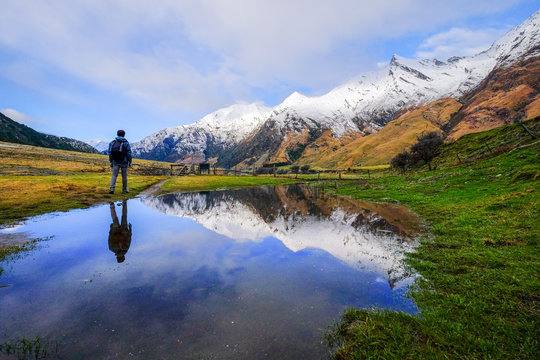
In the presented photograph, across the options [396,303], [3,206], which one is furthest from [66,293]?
[3,206]

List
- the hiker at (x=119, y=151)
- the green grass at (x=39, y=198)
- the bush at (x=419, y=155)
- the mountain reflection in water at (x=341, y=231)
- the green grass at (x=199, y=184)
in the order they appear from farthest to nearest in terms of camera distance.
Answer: the bush at (x=419, y=155), the green grass at (x=199, y=184), the hiker at (x=119, y=151), the green grass at (x=39, y=198), the mountain reflection in water at (x=341, y=231)

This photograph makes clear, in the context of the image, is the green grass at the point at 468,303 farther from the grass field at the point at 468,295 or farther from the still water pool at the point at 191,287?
the still water pool at the point at 191,287

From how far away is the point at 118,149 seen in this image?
20641 mm

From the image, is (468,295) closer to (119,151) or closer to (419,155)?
(119,151)

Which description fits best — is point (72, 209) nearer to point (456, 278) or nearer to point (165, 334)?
point (165, 334)

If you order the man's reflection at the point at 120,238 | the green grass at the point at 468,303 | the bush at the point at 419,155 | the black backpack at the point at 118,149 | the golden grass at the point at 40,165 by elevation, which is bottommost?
the man's reflection at the point at 120,238

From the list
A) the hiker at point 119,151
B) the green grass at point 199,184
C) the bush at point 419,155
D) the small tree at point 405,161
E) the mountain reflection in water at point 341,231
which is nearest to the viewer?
the mountain reflection in water at point 341,231

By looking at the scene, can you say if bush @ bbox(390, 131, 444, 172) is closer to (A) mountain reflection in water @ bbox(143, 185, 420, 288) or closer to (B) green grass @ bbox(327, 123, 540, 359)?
(A) mountain reflection in water @ bbox(143, 185, 420, 288)

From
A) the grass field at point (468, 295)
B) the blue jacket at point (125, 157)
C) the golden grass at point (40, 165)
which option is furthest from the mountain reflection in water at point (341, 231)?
the golden grass at point (40, 165)

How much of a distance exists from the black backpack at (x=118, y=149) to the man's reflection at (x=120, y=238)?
8543mm

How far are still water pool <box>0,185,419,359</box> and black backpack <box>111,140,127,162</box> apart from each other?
9.03 metres

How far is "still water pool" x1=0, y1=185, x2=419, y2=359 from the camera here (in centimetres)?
451

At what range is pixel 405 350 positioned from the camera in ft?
13.9

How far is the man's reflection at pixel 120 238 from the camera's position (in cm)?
910
